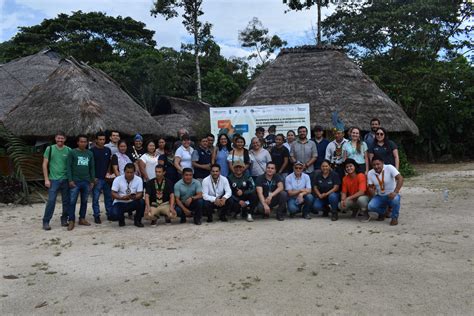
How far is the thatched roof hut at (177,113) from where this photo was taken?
20.0 metres

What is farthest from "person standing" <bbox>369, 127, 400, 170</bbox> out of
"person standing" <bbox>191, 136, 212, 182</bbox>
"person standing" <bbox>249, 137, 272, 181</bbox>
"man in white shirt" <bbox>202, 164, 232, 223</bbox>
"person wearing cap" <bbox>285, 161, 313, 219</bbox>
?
"person standing" <bbox>191, 136, 212, 182</bbox>

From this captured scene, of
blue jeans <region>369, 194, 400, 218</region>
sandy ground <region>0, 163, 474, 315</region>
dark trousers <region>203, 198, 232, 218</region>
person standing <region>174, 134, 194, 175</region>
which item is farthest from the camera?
person standing <region>174, 134, 194, 175</region>

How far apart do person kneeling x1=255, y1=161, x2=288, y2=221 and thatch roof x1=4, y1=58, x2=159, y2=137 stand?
5951 millimetres

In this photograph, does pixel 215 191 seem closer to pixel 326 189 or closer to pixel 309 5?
pixel 326 189

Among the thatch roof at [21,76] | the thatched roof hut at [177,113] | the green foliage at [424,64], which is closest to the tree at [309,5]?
the green foliage at [424,64]

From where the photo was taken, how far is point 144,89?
24047 millimetres

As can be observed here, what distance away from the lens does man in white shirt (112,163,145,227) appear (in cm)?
664

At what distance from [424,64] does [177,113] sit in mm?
12158

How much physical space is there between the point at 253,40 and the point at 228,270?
93.1 ft

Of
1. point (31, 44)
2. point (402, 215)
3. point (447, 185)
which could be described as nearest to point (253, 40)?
point (31, 44)

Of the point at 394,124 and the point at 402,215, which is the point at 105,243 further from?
the point at 394,124

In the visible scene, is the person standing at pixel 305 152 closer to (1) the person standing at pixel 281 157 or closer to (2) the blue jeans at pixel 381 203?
(1) the person standing at pixel 281 157

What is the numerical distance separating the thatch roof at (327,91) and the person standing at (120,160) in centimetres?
725

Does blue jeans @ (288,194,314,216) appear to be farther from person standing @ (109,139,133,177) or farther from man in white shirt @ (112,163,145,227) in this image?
person standing @ (109,139,133,177)
